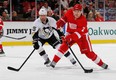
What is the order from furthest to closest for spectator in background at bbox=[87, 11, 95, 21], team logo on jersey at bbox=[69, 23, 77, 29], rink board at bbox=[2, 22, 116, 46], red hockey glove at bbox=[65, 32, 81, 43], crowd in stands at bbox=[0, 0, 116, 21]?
spectator in background at bbox=[87, 11, 95, 21]
crowd in stands at bbox=[0, 0, 116, 21]
rink board at bbox=[2, 22, 116, 46]
team logo on jersey at bbox=[69, 23, 77, 29]
red hockey glove at bbox=[65, 32, 81, 43]

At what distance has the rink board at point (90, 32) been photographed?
36.0 feet

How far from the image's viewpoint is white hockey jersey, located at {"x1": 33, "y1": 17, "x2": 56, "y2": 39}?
6117 millimetres

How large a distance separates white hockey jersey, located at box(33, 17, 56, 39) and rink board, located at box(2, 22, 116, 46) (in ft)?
15.5

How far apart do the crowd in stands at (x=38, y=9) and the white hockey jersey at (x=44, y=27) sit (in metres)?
4.90

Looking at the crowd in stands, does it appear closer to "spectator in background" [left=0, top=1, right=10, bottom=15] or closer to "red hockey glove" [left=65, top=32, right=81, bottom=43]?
"spectator in background" [left=0, top=1, right=10, bottom=15]

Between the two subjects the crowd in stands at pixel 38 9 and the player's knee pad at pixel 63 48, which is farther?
the crowd in stands at pixel 38 9

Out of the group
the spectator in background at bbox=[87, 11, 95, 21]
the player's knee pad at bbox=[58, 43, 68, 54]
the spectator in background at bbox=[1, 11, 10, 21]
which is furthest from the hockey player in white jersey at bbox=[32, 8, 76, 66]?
the spectator in background at bbox=[87, 11, 95, 21]

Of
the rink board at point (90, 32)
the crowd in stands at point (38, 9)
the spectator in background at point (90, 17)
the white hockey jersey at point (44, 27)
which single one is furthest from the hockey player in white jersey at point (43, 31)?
the spectator in background at point (90, 17)

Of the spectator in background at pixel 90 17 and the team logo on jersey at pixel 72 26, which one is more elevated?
the team logo on jersey at pixel 72 26

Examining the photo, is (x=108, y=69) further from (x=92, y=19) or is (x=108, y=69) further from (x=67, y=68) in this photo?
(x=92, y=19)

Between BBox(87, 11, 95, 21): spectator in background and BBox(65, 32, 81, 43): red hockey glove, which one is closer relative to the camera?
BBox(65, 32, 81, 43): red hockey glove

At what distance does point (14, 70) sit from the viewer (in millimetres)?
5793

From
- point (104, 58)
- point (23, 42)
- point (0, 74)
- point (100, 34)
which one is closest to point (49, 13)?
point (23, 42)

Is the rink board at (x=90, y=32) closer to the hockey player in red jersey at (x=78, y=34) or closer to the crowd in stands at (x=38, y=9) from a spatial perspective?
the crowd in stands at (x=38, y=9)
